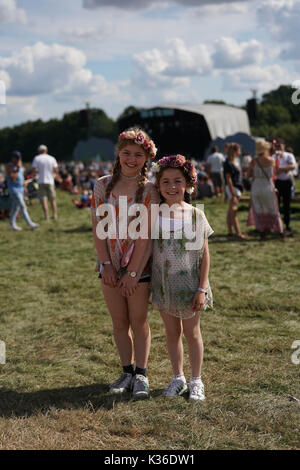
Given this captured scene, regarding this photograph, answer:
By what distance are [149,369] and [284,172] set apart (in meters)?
6.29

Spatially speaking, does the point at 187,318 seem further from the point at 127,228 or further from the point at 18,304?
the point at 18,304

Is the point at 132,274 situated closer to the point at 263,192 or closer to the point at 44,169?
the point at 263,192

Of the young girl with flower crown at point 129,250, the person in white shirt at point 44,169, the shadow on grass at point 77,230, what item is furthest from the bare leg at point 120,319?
the person in white shirt at point 44,169

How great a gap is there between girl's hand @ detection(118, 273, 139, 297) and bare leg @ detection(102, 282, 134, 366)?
0.10 metres

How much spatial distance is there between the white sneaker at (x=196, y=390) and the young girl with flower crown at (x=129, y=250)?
30cm

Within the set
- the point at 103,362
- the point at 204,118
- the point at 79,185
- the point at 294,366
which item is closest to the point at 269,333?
the point at 294,366

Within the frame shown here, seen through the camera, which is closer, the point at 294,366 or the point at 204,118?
the point at 294,366

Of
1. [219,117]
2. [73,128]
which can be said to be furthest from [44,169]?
[73,128]

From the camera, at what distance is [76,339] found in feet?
16.0

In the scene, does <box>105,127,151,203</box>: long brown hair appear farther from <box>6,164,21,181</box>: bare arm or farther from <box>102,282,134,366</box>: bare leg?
<box>6,164,21,181</box>: bare arm

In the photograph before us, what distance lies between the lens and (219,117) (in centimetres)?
3616

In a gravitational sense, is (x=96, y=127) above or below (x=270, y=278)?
above

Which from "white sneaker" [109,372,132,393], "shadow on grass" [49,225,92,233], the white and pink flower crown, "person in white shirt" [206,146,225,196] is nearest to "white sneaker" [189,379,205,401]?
"white sneaker" [109,372,132,393]

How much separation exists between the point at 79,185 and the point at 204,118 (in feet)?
47.7
